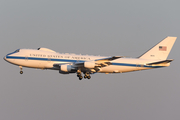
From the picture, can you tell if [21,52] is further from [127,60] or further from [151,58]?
[151,58]

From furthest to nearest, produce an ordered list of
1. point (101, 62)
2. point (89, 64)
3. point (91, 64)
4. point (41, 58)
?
1. point (41, 58)
2. point (101, 62)
3. point (91, 64)
4. point (89, 64)

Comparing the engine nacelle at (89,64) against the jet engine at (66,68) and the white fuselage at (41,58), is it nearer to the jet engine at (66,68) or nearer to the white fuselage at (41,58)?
the jet engine at (66,68)

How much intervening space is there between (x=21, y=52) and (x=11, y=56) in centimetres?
196

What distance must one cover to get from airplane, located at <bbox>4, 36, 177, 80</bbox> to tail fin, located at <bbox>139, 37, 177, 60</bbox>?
2286 millimetres

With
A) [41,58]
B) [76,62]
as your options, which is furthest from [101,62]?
[41,58]

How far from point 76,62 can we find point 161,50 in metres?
18.9

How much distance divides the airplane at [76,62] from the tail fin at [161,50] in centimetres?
229

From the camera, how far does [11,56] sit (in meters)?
57.9

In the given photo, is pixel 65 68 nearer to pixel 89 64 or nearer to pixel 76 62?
pixel 76 62

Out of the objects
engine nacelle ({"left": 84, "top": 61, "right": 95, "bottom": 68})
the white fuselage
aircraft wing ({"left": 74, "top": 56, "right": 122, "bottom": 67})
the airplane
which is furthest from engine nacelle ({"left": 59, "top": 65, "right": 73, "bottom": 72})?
engine nacelle ({"left": 84, "top": 61, "right": 95, "bottom": 68})

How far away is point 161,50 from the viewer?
65562mm

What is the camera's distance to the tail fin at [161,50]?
65.0 metres

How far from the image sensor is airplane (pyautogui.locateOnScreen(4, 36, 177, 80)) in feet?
186

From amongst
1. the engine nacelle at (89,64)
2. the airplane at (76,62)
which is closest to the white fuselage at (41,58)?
the airplane at (76,62)
